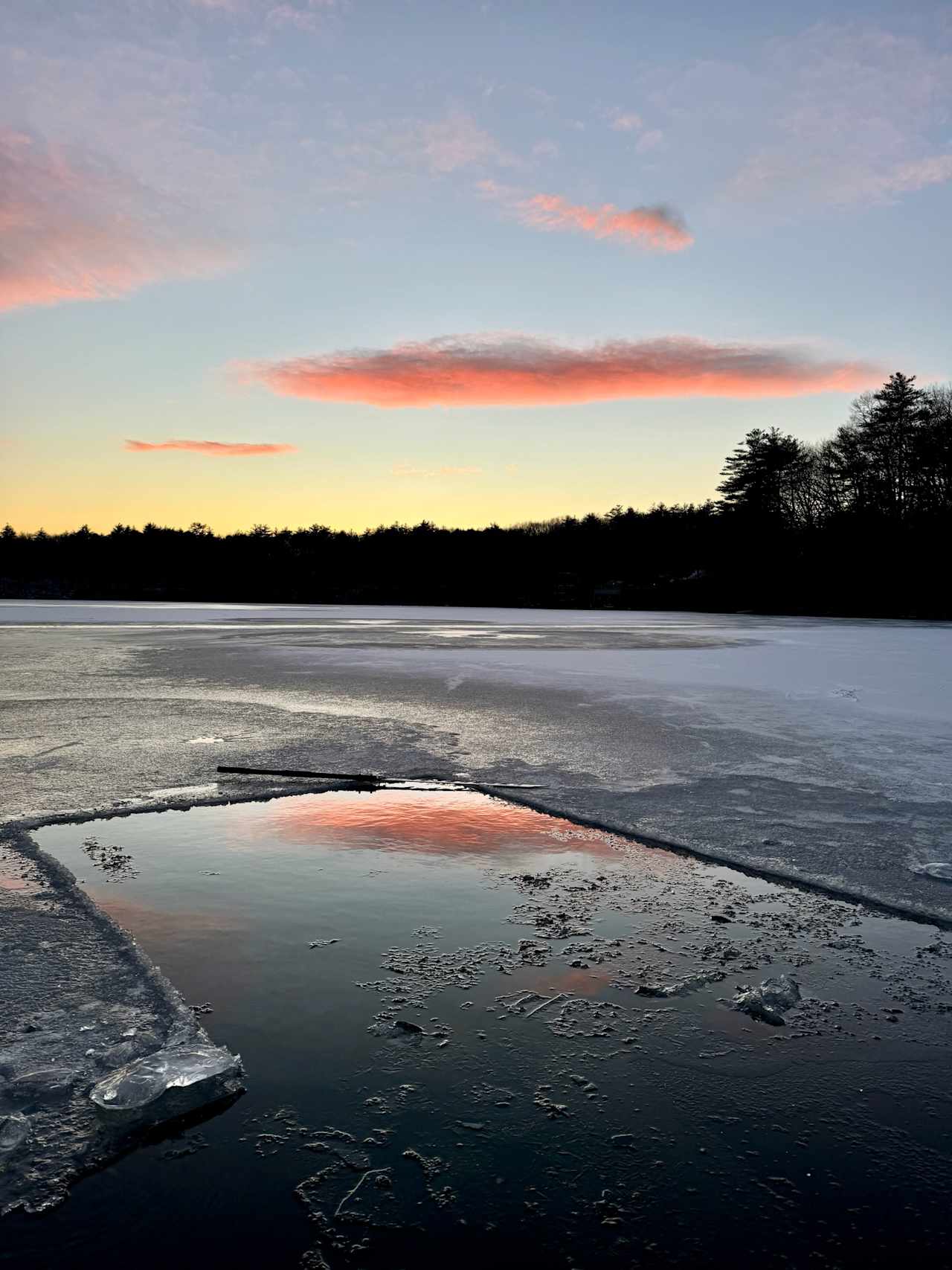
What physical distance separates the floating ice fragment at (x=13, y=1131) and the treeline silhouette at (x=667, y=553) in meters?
51.6

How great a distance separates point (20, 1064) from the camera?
9.06ft

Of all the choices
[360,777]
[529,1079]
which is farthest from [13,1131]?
[360,777]

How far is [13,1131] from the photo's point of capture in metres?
2.44

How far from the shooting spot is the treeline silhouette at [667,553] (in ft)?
175

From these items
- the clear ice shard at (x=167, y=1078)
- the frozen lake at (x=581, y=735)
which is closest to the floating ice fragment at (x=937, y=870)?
the frozen lake at (x=581, y=735)

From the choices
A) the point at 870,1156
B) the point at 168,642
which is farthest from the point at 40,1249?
the point at 168,642

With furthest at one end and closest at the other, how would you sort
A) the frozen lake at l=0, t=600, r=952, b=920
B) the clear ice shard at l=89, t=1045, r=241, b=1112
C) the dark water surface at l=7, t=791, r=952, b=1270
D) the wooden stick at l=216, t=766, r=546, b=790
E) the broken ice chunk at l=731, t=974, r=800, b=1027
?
the wooden stick at l=216, t=766, r=546, b=790
the frozen lake at l=0, t=600, r=952, b=920
the broken ice chunk at l=731, t=974, r=800, b=1027
the clear ice shard at l=89, t=1045, r=241, b=1112
the dark water surface at l=7, t=791, r=952, b=1270

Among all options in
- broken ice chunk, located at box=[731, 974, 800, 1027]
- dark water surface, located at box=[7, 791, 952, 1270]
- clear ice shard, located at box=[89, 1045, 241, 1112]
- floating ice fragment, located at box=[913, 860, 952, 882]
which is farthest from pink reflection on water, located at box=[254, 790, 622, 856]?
clear ice shard, located at box=[89, 1045, 241, 1112]

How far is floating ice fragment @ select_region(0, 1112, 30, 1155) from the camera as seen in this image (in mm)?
2381

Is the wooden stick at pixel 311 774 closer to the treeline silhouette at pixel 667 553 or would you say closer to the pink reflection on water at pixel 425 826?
the pink reflection on water at pixel 425 826

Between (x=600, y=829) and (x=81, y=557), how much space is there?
354 feet

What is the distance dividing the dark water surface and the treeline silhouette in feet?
162

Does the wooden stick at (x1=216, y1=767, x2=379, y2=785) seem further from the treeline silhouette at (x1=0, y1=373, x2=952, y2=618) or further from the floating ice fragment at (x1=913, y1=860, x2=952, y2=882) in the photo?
the treeline silhouette at (x1=0, y1=373, x2=952, y2=618)

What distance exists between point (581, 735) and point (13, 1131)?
6.77 metres
